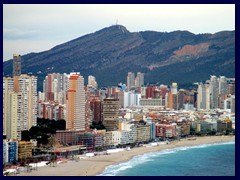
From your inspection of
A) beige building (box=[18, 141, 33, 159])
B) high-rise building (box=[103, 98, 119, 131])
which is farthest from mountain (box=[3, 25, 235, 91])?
beige building (box=[18, 141, 33, 159])

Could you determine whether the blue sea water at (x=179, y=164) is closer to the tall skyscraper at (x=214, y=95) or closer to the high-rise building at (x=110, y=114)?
the high-rise building at (x=110, y=114)

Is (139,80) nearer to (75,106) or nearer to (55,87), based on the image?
(55,87)

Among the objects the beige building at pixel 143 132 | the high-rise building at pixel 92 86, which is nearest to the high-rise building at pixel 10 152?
the beige building at pixel 143 132

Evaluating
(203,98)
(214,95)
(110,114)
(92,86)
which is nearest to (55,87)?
(92,86)

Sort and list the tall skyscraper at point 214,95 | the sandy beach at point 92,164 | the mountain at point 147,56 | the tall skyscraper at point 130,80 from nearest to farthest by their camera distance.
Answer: the sandy beach at point 92,164, the tall skyscraper at point 214,95, the mountain at point 147,56, the tall skyscraper at point 130,80

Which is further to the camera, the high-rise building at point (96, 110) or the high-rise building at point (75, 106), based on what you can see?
the high-rise building at point (96, 110)

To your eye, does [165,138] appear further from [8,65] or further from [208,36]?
[208,36]

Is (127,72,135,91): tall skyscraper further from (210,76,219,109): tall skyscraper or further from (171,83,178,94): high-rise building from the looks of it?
(210,76,219,109): tall skyscraper

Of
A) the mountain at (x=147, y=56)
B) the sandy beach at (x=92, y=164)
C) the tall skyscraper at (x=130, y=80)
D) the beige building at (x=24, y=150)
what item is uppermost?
the mountain at (x=147, y=56)
